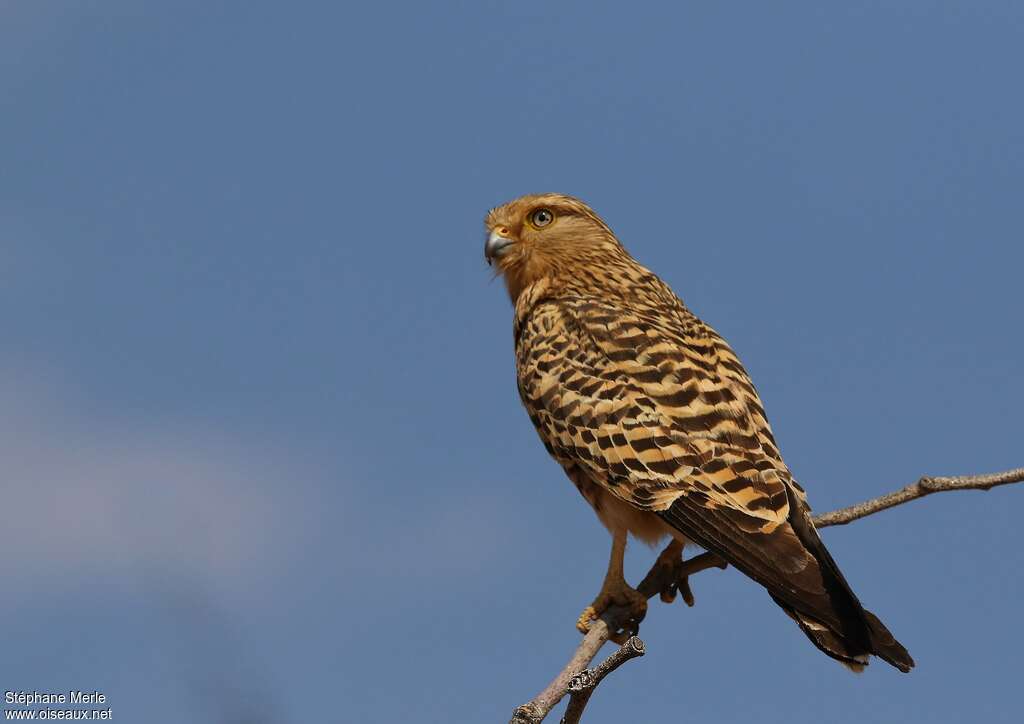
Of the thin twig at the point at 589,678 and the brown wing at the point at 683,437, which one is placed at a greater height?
the brown wing at the point at 683,437

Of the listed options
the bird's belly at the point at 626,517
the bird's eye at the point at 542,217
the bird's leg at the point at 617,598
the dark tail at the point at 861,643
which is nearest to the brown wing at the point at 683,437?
the dark tail at the point at 861,643

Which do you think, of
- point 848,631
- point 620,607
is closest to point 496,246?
point 620,607

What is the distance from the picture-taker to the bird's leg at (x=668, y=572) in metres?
5.86

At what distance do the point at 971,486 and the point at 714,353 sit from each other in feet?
6.81

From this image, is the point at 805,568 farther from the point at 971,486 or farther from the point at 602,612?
the point at 602,612

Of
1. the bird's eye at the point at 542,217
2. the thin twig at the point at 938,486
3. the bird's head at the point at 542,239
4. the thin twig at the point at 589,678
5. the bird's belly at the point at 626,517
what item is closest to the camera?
the thin twig at the point at 589,678

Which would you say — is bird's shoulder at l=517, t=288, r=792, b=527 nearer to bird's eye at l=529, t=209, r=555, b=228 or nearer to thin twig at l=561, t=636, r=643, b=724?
bird's eye at l=529, t=209, r=555, b=228

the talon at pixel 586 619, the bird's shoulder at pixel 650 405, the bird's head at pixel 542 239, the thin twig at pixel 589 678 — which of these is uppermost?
the bird's head at pixel 542 239

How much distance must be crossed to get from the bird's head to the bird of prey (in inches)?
5.3

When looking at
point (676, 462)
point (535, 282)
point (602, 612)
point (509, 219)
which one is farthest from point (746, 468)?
point (509, 219)

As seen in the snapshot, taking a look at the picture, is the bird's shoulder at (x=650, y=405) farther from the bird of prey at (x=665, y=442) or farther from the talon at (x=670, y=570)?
the talon at (x=670, y=570)

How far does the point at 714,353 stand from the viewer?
6.44 m

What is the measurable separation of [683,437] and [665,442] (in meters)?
0.09

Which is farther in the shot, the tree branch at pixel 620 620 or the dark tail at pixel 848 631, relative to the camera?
the dark tail at pixel 848 631
